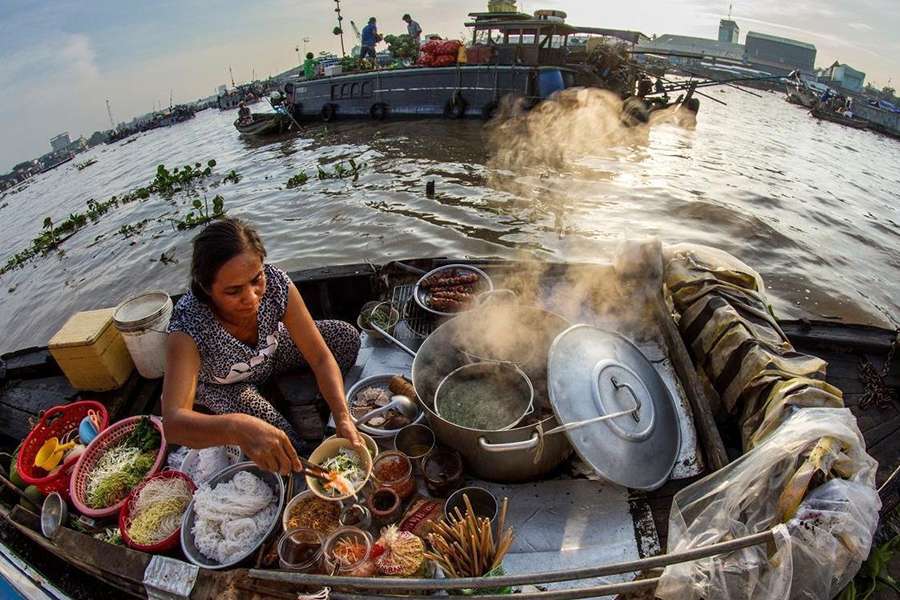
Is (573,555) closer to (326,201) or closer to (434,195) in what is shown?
(434,195)

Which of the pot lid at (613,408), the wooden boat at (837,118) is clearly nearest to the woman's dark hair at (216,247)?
the pot lid at (613,408)

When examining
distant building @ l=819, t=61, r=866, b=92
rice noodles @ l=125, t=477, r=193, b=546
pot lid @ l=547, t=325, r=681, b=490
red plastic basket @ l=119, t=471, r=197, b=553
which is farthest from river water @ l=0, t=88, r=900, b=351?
distant building @ l=819, t=61, r=866, b=92

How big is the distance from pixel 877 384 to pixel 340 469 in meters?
4.39

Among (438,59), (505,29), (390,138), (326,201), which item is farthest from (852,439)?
(438,59)

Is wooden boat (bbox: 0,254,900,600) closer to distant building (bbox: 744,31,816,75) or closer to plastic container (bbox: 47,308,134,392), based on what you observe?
plastic container (bbox: 47,308,134,392)

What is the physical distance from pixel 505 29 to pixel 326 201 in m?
13.3

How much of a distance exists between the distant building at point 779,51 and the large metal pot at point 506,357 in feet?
336

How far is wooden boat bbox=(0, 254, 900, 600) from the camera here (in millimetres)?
2068

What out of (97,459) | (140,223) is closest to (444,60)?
(140,223)

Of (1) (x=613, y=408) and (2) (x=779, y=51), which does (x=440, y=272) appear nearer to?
(1) (x=613, y=408)

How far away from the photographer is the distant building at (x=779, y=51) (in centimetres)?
8162

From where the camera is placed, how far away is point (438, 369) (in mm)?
3738

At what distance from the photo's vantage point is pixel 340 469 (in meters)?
2.88

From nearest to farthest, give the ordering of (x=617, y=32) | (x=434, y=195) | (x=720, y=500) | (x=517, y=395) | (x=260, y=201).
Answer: (x=720, y=500) → (x=517, y=395) → (x=434, y=195) → (x=260, y=201) → (x=617, y=32)
